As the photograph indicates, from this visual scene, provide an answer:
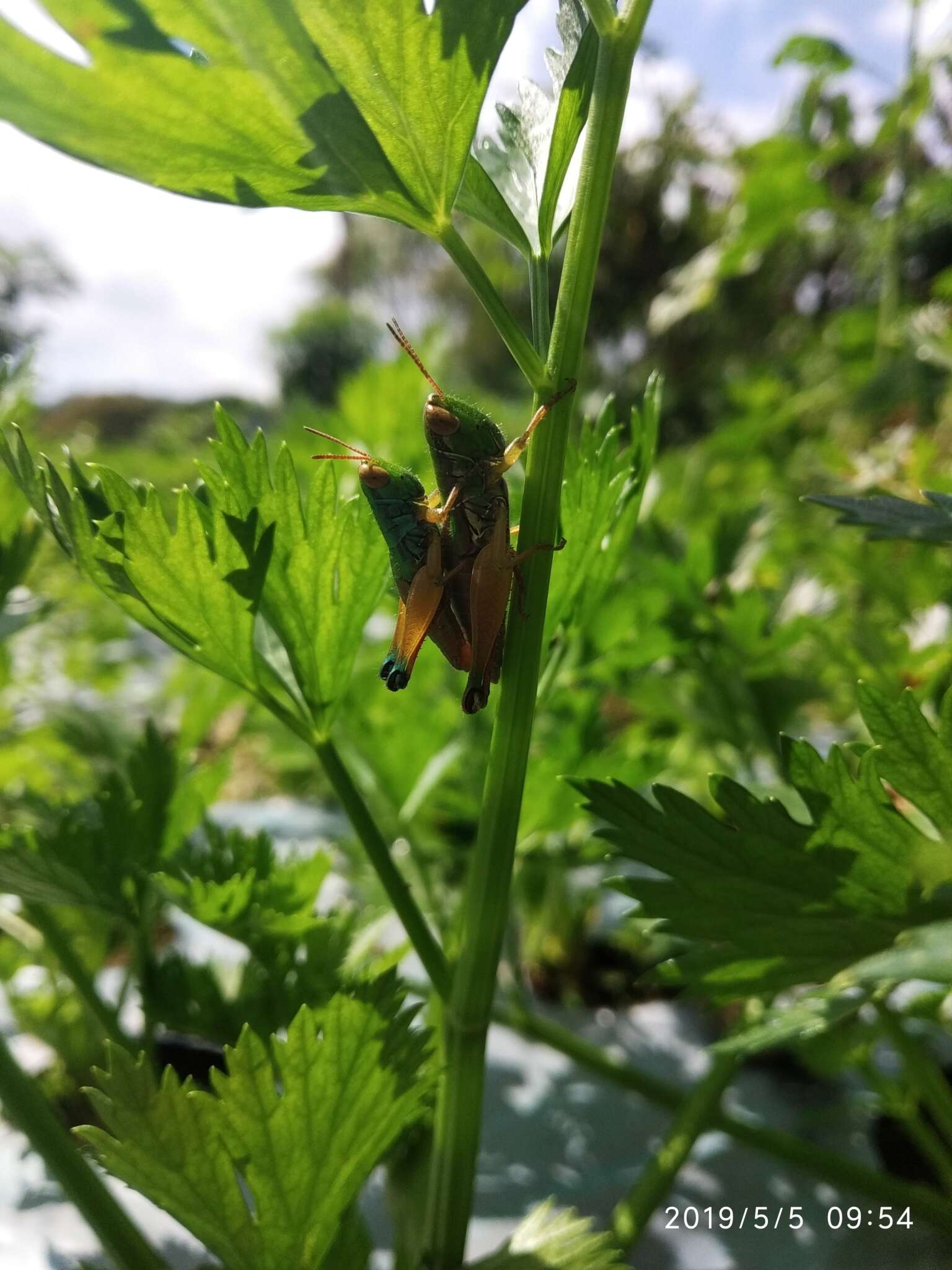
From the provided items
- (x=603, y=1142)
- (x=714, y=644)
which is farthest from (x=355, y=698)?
(x=603, y=1142)

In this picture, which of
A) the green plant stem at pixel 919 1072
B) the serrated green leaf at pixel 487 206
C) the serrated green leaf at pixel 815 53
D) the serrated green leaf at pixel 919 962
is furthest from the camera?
the serrated green leaf at pixel 815 53

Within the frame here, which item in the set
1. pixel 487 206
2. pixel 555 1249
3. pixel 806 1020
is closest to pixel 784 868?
pixel 806 1020

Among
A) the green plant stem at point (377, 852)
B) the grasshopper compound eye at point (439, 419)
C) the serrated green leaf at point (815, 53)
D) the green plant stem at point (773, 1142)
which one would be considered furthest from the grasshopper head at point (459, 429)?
the serrated green leaf at point (815, 53)

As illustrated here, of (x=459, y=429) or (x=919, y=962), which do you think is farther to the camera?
(x=459, y=429)

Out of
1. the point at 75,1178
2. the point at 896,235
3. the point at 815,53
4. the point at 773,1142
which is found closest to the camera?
the point at 75,1178

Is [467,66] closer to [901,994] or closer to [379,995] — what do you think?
[379,995]
